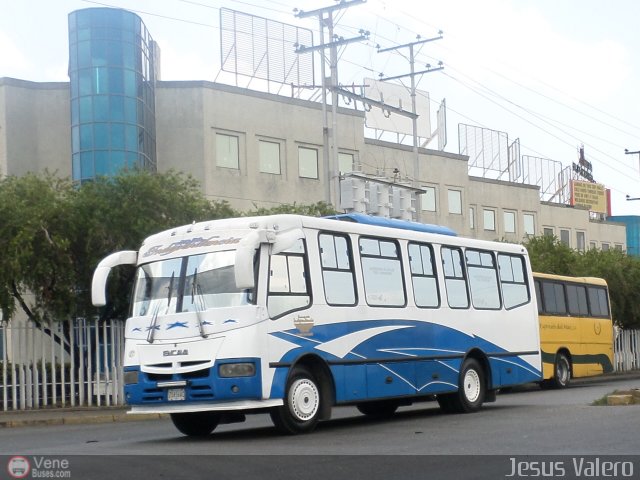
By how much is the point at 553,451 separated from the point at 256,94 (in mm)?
41287

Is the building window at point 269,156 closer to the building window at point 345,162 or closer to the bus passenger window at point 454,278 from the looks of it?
the building window at point 345,162

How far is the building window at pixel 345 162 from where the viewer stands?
181 ft

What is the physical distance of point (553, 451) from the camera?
1187 cm

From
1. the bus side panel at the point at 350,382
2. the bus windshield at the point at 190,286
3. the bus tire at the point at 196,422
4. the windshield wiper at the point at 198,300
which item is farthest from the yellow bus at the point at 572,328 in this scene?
the windshield wiper at the point at 198,300

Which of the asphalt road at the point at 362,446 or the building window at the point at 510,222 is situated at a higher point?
the building window at the point at 510,222

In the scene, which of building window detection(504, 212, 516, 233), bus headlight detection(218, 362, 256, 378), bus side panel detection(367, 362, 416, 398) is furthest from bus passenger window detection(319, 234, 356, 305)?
building window detection(504, 212, 516, 233)

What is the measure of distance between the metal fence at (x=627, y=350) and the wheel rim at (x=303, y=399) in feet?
105

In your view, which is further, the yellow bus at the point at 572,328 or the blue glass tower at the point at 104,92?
the blue glass tower at the point at 104,92

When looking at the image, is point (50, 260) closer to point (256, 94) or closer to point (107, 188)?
point (107, 188)

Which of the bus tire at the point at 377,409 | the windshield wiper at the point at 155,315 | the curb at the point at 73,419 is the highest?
the windshield wiper at the point at 155,315

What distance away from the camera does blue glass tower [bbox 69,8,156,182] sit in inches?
1901

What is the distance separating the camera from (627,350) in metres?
46.8
